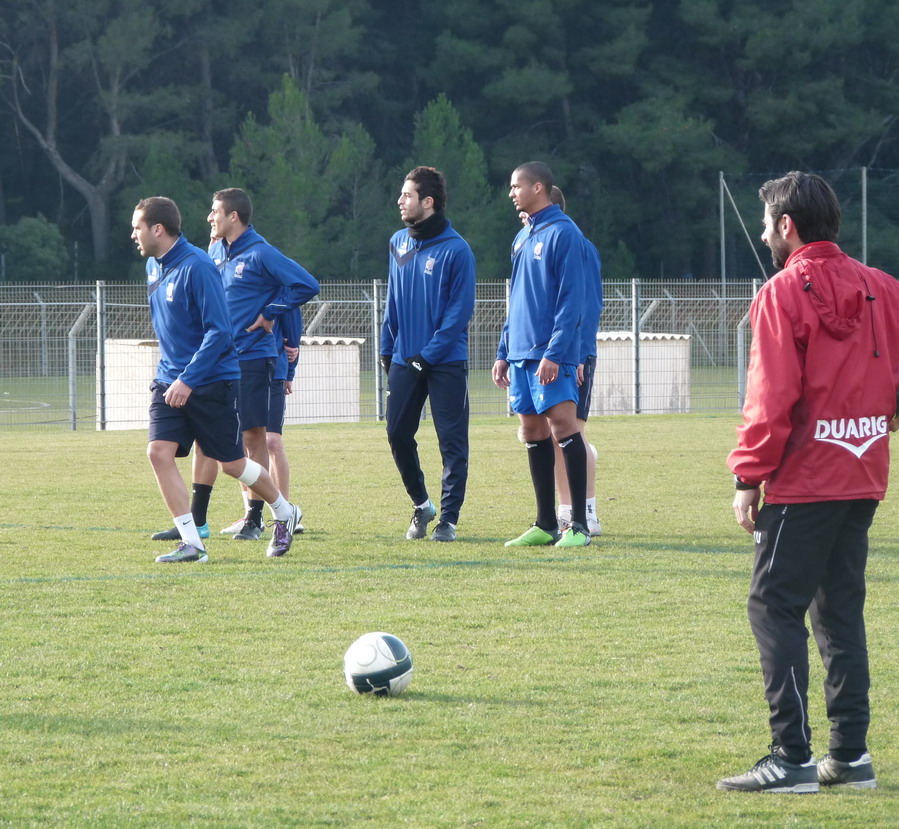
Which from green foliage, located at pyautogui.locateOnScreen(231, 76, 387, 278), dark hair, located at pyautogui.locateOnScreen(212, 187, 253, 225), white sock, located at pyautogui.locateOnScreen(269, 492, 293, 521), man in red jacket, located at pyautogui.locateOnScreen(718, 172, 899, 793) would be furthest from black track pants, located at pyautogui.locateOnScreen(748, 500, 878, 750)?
green foliage, located at pyautogui.locateOnScreen(231, 76, 387, 278)

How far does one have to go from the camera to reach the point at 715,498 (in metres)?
10.8

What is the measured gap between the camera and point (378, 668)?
4879mm

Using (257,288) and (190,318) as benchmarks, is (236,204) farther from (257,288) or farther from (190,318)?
(190,318)

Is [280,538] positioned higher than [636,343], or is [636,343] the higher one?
[636,343]

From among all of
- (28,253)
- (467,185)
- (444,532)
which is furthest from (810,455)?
(467,185)

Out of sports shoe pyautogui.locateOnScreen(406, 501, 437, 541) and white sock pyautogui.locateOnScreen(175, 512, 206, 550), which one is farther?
sports shoe pyautogui.locateOnScreen(406, 501, 437, 541)

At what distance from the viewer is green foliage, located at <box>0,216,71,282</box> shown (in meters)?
45.2

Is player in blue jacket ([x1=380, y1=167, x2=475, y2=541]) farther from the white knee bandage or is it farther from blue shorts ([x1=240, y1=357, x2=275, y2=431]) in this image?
the white knee bandage

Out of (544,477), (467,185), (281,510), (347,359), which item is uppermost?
(467,185)

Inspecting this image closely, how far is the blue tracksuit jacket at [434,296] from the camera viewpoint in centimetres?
854

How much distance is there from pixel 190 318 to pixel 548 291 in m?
2.00

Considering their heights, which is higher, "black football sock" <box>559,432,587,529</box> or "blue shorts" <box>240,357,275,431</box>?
"blue shorts" <box>240,357,275,431</box>

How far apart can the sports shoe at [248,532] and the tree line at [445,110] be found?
38.0m

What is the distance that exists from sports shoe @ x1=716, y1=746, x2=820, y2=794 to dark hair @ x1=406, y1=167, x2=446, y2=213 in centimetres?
521
